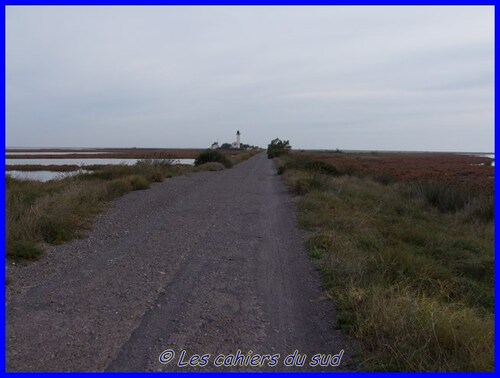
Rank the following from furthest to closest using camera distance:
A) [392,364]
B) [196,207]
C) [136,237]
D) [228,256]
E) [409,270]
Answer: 1. [196,207]
2. [136,237]
3. [228,256]
4. [409,270]
5. [392,364]

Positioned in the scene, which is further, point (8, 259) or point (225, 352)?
point (8, 259)

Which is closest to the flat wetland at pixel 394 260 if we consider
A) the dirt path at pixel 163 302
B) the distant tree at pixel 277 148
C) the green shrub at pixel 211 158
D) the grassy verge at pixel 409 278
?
the grassy verge at pixel 409 278

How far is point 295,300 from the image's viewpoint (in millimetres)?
5273

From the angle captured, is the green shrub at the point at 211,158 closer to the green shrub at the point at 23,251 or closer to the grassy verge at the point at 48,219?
the grassy verge at the point at 48,219

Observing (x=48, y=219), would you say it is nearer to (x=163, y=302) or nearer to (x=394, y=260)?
(x=163, y=302)

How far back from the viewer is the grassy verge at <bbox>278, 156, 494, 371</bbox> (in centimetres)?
376

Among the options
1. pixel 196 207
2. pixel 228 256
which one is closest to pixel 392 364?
pixel 228 256

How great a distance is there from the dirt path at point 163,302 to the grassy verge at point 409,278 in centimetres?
32

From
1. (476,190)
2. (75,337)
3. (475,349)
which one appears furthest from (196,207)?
(476,190)

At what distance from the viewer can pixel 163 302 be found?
5.06 meters

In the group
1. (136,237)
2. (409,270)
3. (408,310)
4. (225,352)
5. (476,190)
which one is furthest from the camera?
(476,190)

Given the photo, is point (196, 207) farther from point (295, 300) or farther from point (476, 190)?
point (476, 190)

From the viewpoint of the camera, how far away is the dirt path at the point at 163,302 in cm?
386

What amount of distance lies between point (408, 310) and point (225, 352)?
5.76ft
